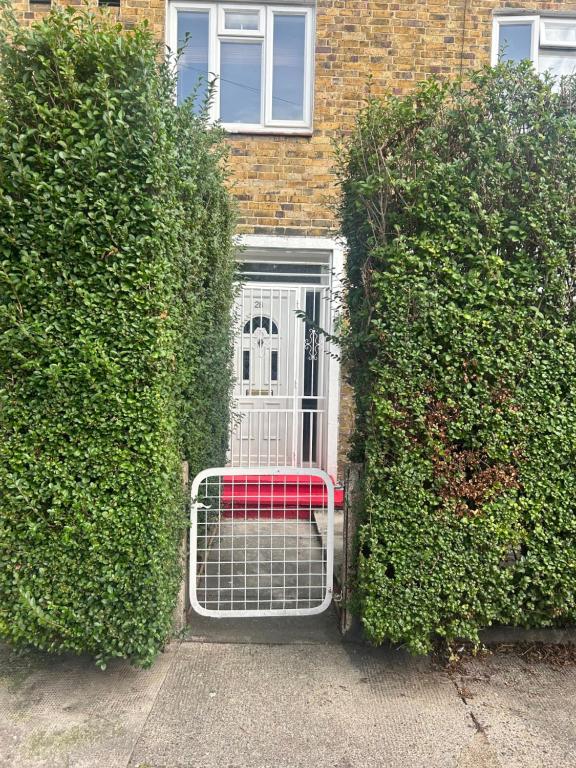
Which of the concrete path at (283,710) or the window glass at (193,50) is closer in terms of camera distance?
the concrete path at (283,710)

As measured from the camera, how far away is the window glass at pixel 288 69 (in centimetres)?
668

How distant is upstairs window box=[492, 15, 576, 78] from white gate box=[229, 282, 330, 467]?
12.3 feet

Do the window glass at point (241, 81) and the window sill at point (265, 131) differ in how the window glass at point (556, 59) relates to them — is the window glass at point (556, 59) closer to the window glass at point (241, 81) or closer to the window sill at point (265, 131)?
the window sill at point (265, 131)

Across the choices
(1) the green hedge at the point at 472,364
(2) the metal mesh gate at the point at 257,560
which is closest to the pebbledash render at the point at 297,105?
(2) the metal mesh gate at the point at 257,560

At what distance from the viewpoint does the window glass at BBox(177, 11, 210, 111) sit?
6.67 metres

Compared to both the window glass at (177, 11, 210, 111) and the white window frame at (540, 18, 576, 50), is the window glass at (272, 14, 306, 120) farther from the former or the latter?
the white window frame at (540, 18, 576, 50)

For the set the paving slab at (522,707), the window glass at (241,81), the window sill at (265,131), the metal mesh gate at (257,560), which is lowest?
the paving slab at (522,707)

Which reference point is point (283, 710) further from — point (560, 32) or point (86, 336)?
point (560, 32)

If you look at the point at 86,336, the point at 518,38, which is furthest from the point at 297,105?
the point at 86,336

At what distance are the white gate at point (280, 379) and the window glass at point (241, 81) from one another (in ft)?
6.81

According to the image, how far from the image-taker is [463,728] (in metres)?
2.84

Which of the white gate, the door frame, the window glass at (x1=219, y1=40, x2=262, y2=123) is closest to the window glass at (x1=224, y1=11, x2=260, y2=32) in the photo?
the window glass at (x1=219, y1=40, x2=262, y2=123)

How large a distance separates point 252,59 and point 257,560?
5853 millimetres

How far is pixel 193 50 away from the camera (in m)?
6.75
